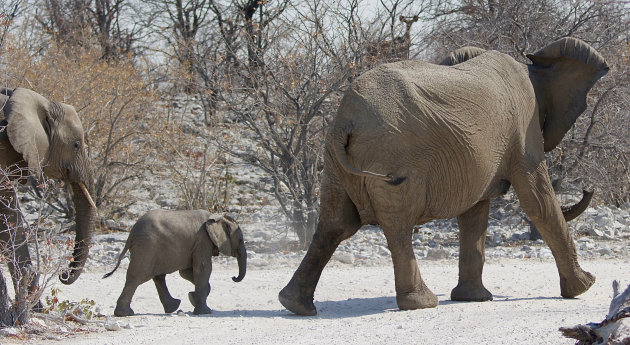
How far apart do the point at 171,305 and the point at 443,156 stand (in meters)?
2.82

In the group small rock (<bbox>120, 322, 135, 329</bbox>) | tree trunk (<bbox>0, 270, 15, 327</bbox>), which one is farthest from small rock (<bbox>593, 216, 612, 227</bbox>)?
tree trunk (<bbox>0, 270, 15, 327</bbox>)

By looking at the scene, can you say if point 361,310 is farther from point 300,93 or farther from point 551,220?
point 300,93

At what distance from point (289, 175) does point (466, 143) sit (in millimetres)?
5957

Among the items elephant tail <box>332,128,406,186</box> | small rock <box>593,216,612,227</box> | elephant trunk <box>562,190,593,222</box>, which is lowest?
small rock <box>593,216,612,227</box>

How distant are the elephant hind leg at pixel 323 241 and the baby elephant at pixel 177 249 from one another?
900mm

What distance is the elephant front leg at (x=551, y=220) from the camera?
8.10 meters

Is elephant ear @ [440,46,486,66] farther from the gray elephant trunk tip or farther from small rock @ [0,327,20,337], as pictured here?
small rock @ [0,327,20,337]

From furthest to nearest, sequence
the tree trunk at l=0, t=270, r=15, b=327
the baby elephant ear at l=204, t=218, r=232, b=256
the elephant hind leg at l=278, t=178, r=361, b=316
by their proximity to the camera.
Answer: the baby elephant ear at l=204, t=218, r=232, b=256 < the elephant hind leg at l=278, t=178, r=361, b=316 < the tree trunk at l=0, t=270, r=15, b=327

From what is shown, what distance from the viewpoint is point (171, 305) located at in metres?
8.43

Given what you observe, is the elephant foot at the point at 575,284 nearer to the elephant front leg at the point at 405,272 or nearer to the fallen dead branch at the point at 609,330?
the elephant front leg at the point at 405,272

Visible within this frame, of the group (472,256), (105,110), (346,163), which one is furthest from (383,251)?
(105,110)

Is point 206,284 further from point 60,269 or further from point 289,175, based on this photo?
point 289,175

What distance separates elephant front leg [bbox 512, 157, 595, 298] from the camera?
26.6 feet

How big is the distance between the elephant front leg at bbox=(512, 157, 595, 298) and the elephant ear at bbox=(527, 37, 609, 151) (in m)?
0.69
